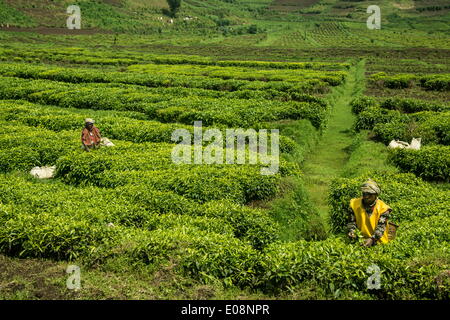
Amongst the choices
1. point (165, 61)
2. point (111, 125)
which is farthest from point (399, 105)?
point (165, 61)

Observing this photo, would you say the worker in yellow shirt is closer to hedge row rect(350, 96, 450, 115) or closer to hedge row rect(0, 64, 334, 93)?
hedge row rect(350, 96, 450, 115)

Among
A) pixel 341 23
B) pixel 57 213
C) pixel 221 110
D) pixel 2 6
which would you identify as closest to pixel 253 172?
pixel 57 213

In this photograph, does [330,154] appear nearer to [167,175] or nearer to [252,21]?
[167,175]

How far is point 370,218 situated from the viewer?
9188 mm

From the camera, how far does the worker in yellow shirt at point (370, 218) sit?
29.7 ft

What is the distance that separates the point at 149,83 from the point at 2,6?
104320mm

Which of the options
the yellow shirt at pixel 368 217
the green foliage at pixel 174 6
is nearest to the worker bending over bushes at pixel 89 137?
the yellow shirt at pixel 368 217

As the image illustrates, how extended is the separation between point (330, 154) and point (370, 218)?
14151 mm

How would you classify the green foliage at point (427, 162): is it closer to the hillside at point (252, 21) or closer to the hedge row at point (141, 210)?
the hedge row at point (141, 210)

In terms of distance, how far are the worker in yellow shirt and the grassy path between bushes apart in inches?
204

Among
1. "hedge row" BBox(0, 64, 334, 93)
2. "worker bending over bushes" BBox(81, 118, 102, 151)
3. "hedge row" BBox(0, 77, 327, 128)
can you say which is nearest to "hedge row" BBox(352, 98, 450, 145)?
"hedge row" BBox(0, 77, 327, 128)

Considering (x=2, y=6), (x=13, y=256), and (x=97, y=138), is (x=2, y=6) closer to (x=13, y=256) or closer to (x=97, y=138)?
(x=97, y=138)

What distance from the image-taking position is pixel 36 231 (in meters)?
9.61

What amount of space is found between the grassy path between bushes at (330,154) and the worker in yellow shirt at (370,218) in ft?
17.0
